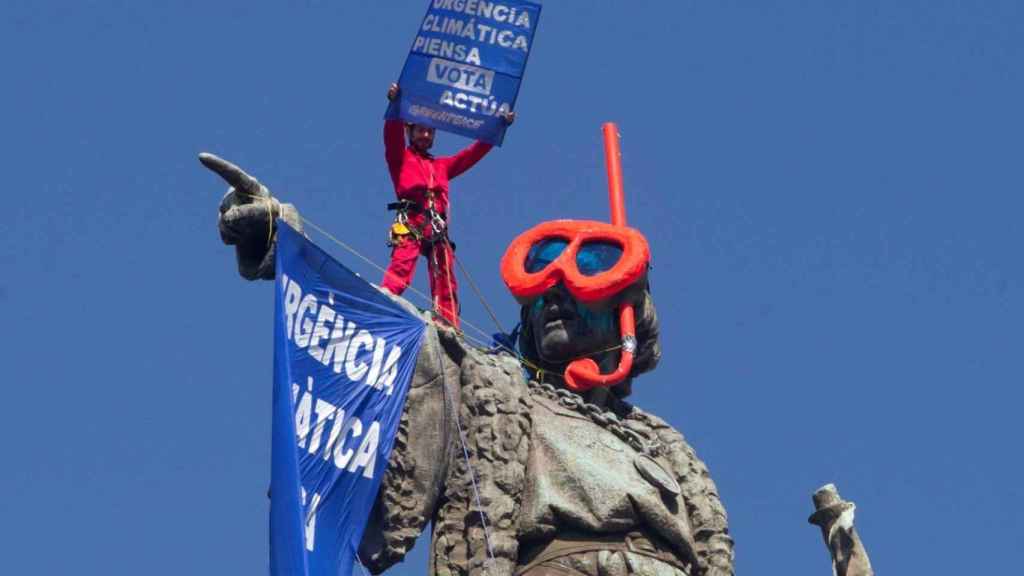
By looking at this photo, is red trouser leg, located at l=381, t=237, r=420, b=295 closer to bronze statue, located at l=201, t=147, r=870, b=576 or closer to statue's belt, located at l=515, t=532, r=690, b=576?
bronze statue, located at l=201, t=147, r=870, b=576

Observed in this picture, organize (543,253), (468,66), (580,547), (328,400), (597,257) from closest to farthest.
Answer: (328,400) → (580,547) → (597,257) → (543,253) → (468,66)

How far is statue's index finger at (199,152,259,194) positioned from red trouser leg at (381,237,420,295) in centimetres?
221

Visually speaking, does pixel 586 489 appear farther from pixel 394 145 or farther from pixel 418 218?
pixel 394 145

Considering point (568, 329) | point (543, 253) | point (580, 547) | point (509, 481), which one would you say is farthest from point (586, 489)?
Result: point (543, 253)

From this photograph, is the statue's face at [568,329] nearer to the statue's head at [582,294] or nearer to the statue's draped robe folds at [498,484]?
the statue's head at [582,294]

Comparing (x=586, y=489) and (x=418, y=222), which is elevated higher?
(x=418, y=222)

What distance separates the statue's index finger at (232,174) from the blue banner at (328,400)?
398 mm

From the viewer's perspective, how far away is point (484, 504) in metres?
28.5

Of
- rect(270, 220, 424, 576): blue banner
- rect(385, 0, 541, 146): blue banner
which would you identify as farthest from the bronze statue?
rect(385, 0, 541, 146): blue banner

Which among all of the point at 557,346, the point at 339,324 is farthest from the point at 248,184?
the point at 557,346

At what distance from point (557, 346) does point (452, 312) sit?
0.90 metres

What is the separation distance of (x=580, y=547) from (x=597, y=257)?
283 centimetres

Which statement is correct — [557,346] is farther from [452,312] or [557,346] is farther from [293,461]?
[293,461]

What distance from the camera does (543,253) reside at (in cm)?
3069
